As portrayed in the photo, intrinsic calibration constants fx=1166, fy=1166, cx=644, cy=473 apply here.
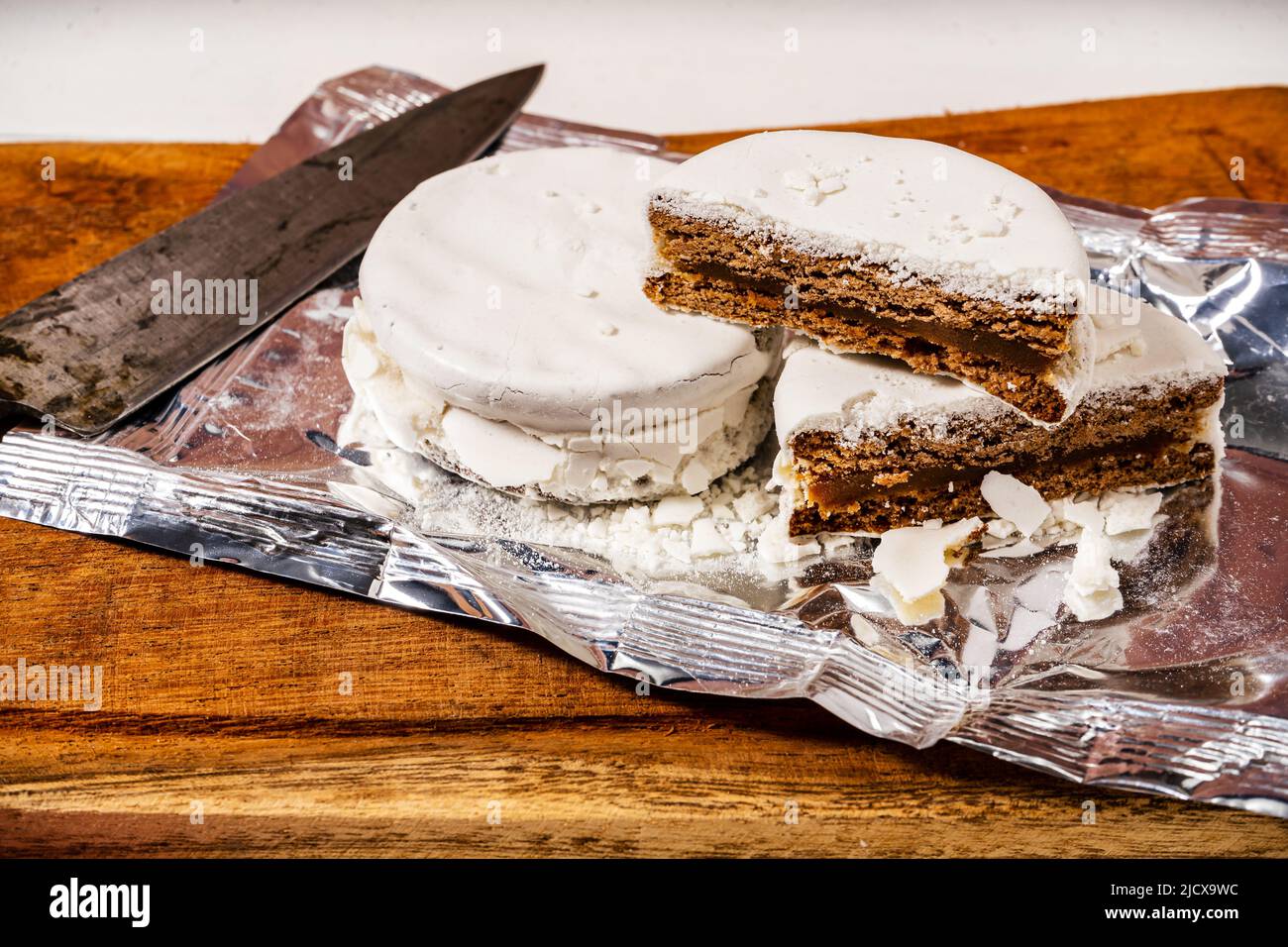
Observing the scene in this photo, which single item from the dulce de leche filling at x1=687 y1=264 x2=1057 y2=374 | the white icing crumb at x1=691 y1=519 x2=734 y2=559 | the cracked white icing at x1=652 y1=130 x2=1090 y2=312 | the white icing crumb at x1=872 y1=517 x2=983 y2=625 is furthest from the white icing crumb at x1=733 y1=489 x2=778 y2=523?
the cracked white icing at x1=652 y1=130 x2=1090 y2=312

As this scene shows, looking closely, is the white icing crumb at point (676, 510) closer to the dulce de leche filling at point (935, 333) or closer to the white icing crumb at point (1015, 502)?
the dulce de leche filling at point (935, 333)

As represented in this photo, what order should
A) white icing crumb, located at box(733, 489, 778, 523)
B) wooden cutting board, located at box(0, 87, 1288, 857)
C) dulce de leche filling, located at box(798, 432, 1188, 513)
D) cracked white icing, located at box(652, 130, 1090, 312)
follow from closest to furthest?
wooden cutting board, located at box(0, 87, 1288, 857)
cracked white icing, located at box(652, 130, 1090, 312)
dulce de leche filling, located at box(798, 432, 1188, 513)
white icing crumb, located at box(733, 489, 778, 523)

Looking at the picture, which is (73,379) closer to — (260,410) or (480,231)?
(260,410)

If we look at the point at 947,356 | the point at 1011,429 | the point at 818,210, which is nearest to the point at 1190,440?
the point at 1011,429

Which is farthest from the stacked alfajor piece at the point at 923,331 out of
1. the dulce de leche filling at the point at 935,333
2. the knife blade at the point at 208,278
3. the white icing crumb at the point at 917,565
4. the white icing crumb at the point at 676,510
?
the knife blade at the point at 208,278

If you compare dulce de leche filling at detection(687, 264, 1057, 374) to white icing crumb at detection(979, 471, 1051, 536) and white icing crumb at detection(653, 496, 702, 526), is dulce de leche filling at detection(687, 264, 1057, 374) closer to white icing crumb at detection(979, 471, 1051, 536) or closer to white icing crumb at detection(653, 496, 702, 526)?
white icing crumb at detection(979, 471, 1051, 536)

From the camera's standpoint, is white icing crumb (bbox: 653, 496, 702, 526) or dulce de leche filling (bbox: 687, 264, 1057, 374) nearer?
dulce de leche filling (bbox: 687, 264, 1057, 374)
